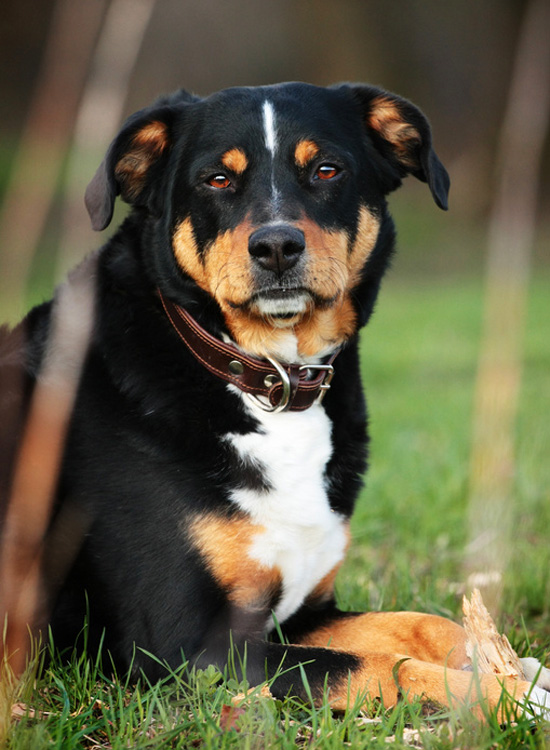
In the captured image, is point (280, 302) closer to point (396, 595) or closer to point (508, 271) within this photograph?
point (508, 271)

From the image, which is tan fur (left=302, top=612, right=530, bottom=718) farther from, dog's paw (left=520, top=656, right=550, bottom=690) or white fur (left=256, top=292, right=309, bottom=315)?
white fur (left=256, top=292, right=309, bottom=315)

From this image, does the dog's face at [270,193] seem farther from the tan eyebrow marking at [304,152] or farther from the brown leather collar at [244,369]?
the brown leather collar at [244,369]

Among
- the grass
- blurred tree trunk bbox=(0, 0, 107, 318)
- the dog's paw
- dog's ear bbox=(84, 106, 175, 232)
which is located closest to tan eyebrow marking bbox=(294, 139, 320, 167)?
dog's ear bbox=(84, 106, 175, 232)

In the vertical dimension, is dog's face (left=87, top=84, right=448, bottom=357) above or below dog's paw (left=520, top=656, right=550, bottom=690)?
above

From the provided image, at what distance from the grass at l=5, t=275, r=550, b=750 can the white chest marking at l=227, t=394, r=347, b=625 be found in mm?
438

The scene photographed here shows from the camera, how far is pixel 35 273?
13.6m

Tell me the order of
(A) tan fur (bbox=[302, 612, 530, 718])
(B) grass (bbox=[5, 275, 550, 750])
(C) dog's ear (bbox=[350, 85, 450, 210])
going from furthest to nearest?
1. (C) dog's ear (bbox=[350, 85, 450, 210])
2. (A) tan fur (bbox=[302, 612, 530, 718])
3. (B) grass (bbox=[5, 275, 550, 750])

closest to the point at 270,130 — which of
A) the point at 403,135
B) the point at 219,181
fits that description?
the point at 219,181

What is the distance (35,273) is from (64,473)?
1149 cm

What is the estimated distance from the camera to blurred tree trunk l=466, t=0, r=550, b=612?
1762 mm

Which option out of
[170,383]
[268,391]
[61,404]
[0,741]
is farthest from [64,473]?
[0,741]

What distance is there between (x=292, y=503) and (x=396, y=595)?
35.4 inches

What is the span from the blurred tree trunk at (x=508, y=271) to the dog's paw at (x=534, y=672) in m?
0.35

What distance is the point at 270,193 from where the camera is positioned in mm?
2812
